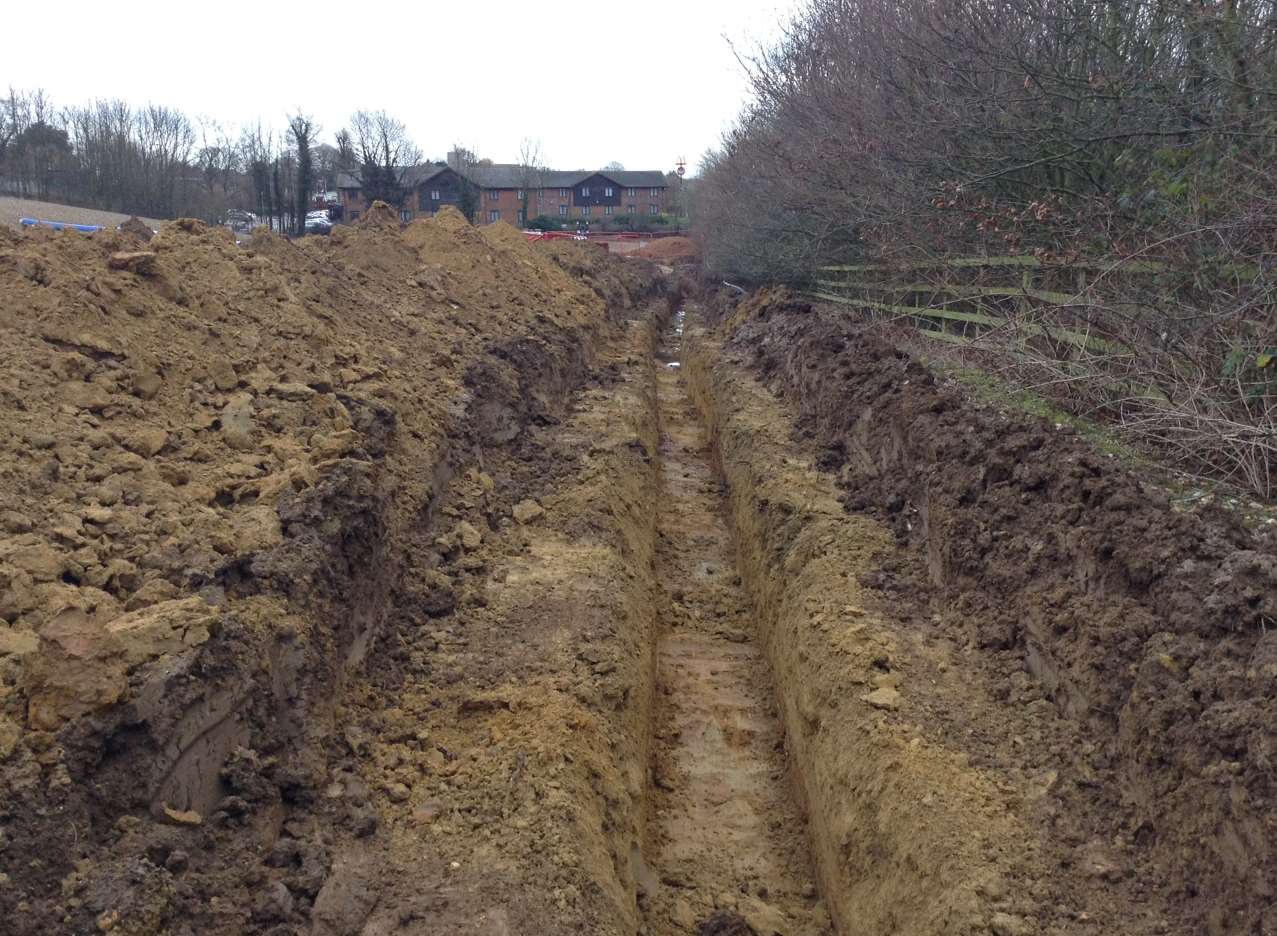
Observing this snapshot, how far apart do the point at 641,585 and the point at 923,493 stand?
257 centimetres

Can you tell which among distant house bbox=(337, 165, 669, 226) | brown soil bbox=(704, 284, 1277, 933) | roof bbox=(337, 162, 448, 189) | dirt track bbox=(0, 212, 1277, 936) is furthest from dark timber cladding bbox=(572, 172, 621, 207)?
brown soil bbox=(704, 284, 1277, 933)

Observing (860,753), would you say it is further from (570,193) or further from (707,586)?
(570,193)

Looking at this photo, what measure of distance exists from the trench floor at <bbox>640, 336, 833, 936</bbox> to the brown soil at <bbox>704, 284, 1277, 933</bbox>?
1.35m

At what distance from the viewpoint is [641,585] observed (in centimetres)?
813

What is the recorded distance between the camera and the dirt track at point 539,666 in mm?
3682

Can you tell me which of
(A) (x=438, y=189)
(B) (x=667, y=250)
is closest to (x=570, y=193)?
(A) (x=438, y=189)

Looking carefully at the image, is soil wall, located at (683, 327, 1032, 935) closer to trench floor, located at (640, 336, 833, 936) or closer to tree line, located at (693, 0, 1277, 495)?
trench floor, located at (640, 336, 833, 936)

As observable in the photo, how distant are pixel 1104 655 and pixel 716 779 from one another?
2.81 metres

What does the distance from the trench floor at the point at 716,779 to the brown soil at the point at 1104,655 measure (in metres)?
1.35

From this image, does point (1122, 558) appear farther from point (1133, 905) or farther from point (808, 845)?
point (808, 845)

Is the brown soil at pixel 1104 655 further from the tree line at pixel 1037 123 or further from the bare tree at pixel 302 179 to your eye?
the bare tree at pixel 302 179

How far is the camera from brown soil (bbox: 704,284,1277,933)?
3631mm

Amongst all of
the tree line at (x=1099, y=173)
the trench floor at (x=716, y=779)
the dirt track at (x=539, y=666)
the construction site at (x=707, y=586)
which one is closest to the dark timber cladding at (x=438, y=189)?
the tree line at (x=1099, y=173)

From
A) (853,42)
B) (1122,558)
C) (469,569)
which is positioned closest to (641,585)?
(469,569)
